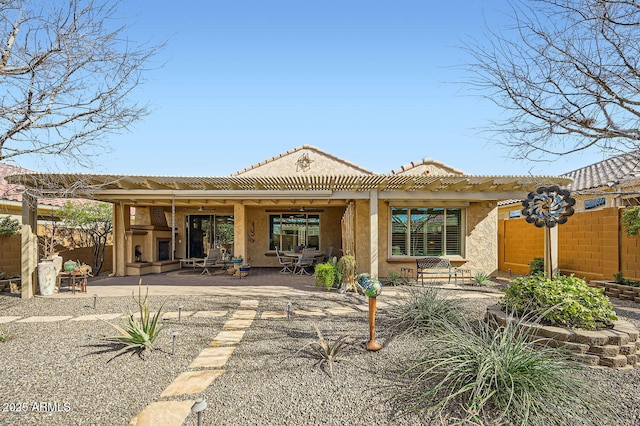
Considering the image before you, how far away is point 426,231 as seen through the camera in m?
10.1

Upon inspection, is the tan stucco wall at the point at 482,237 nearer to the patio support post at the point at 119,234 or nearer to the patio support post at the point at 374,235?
the patio support post at the point at 374,235

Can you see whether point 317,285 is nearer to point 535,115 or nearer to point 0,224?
point 535,115

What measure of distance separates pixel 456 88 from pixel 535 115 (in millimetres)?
988

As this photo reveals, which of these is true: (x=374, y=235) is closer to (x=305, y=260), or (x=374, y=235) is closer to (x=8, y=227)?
(x=305, y=260)

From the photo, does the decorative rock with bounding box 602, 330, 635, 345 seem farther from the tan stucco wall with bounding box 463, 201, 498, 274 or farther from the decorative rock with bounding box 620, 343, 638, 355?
the tan stucco wall with bounding box 463, 201, 498, 274

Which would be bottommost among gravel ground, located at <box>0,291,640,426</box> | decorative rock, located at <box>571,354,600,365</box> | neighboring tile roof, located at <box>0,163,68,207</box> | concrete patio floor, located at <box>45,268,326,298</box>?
concrete patio floor, located at <box>45,268,326,298</box>

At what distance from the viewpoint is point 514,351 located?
296cm

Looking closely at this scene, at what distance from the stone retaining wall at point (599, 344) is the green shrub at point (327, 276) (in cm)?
501

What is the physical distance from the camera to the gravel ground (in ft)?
8.68

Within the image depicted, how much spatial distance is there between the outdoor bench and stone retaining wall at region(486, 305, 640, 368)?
18.1 feet

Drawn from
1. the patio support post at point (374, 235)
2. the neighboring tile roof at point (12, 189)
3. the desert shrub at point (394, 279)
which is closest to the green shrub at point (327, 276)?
the patio support post at point (374, 235)

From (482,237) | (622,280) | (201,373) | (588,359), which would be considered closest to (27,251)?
(201,373)

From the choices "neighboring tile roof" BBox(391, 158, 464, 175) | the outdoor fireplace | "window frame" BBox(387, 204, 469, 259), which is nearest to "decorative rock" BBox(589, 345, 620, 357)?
"window frame" BBox(387, 204, 469, 259)

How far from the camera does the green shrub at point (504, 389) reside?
2512 mm
